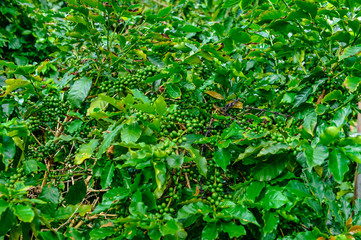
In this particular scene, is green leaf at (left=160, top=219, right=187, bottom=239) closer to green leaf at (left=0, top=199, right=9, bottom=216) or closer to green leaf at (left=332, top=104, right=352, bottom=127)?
green leaf at (left=0, top=199, right=9, bottom=216)

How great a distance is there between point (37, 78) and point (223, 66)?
951 millimetres

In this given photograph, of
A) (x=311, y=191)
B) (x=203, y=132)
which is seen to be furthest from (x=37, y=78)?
(x=311, y=191)

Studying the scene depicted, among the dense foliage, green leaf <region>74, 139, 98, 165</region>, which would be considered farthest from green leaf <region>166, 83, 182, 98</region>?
green leaf <region>74, 139, 98, 165</region>

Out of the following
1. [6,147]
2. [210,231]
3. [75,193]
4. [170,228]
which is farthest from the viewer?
[75,193]

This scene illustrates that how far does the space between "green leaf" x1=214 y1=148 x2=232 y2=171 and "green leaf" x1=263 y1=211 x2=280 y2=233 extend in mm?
230

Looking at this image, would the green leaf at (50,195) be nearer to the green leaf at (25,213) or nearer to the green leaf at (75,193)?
the green leaf at (75,193)

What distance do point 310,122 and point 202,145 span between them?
47cm

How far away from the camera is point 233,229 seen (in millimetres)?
967

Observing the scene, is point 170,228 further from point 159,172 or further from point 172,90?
point 172,90

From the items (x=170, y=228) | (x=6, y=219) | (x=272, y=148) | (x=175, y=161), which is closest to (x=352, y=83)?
(x=272, y=148)

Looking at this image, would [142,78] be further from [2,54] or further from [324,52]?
[2,54]

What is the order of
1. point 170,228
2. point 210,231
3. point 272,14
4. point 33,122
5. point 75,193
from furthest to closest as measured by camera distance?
1. point 33,122
2. point 75,193
3. point 272,14
4. point 210,231
5. point 170,228

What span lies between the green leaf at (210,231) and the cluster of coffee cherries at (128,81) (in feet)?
2.53

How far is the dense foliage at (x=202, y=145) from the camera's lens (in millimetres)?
988
